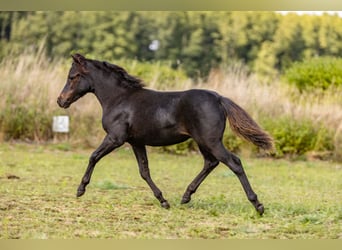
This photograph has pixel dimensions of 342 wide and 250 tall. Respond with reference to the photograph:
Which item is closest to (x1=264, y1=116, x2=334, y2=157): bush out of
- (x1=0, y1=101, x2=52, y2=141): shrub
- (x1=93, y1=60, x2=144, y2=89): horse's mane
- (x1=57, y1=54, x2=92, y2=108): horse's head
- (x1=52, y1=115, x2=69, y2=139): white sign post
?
(x1=52, y1=115, x2=69, y2=139): white sign post

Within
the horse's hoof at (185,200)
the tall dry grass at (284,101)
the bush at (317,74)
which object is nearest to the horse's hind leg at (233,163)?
the horse's hoof at (185,200)

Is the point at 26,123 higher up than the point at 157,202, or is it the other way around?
the point at 157,202

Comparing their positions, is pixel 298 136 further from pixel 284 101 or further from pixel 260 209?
pixel 260 209

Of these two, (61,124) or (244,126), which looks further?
(61,124)

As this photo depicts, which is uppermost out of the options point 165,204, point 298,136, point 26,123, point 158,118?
point 158,118

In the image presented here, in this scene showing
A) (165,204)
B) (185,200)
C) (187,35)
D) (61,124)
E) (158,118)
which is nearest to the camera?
(158,118)

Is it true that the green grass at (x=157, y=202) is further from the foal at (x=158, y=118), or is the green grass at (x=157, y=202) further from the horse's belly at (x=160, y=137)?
the horse's belly at (x=160, y=137)

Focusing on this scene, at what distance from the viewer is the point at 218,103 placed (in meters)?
6.78

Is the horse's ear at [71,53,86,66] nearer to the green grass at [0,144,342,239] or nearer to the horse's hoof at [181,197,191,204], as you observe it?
the green grass at [0,144,342,239]

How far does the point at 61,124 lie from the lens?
14422 millimetres

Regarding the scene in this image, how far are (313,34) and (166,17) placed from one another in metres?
9.01

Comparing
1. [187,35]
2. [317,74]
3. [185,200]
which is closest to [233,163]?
[185,200]

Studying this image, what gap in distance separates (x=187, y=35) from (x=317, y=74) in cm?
2378

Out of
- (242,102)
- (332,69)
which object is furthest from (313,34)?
(242,102)
